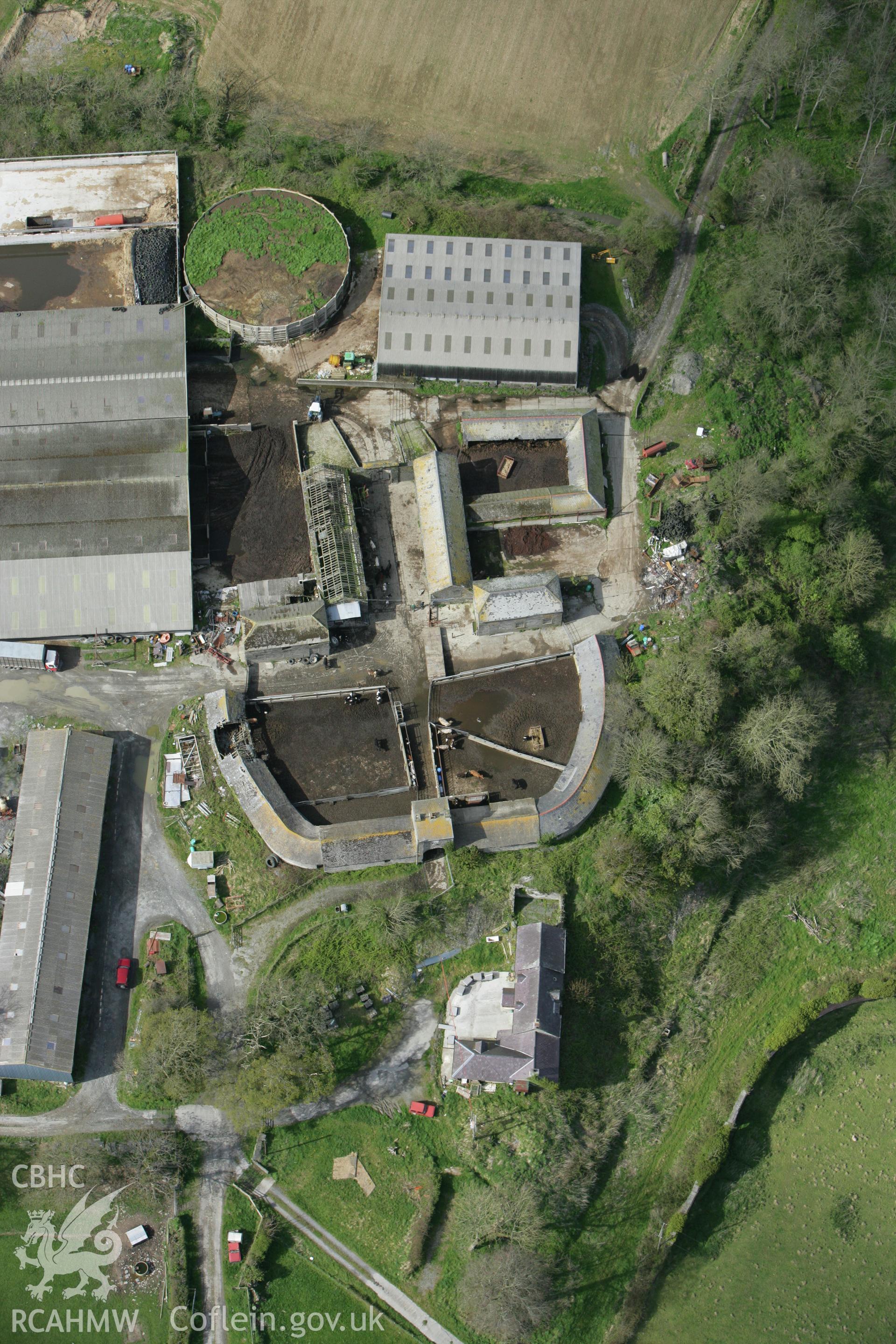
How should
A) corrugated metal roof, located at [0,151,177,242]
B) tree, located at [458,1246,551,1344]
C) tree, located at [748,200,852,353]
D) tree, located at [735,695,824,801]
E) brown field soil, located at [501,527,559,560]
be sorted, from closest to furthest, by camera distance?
tree, located at [458,1246,551,1344] → tree, located at [735,695,824,801] → brown field soil, located at [501,527,559,560] → tree, located at [748,200,852,353] → corrugated metal roof, located at [0,151,177,242]

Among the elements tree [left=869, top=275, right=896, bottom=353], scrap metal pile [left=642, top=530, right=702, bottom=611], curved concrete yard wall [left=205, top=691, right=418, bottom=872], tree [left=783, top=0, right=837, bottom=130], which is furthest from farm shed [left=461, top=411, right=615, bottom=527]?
tree [left=783, top=0, right=837, bottom=130]

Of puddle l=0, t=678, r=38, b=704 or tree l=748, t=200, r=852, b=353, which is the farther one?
tree l=748, t=200, r=852, b=353

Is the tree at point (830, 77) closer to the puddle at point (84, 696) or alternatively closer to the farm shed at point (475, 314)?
the farm shed at point (475, 314)

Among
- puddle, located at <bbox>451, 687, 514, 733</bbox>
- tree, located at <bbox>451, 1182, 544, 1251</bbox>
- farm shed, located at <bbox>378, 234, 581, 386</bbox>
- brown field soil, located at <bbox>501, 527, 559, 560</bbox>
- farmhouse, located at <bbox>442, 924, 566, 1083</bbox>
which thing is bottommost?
tree, located at <bbox>451, 1182, 544, 1251</bbox>

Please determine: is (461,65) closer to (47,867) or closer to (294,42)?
(294,42)

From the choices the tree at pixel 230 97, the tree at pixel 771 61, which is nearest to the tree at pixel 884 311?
the tree at pixel 771 61

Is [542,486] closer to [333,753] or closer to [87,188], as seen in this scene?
[333,753]

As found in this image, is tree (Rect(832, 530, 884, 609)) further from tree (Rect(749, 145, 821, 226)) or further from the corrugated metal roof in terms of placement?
the corrugated metal roof
